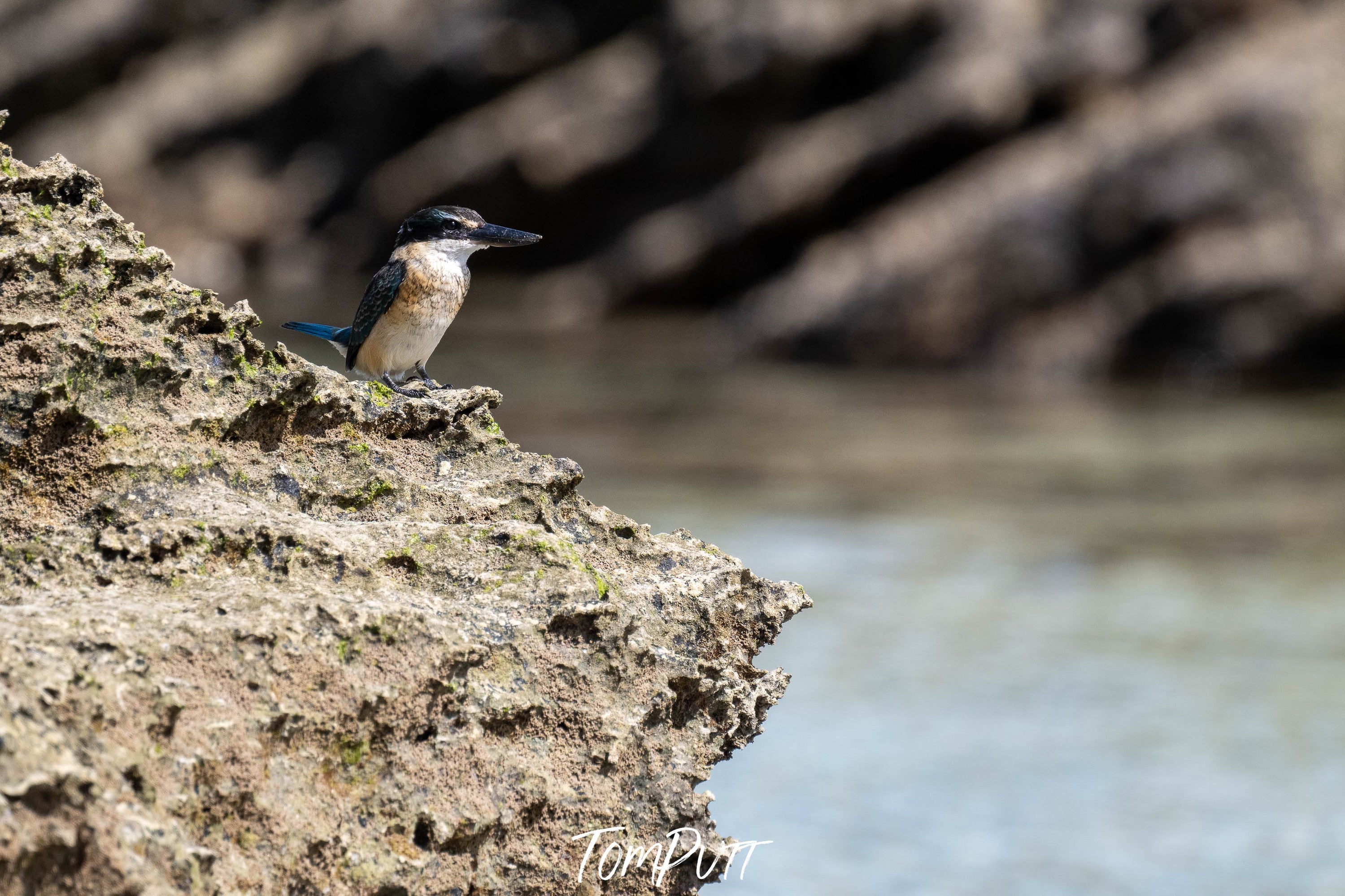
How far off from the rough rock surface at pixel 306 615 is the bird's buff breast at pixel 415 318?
19.0 inches

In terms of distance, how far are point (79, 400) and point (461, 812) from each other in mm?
1096

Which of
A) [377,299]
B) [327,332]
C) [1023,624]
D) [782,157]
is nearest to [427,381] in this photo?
[377,299]

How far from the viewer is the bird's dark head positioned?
3910mm

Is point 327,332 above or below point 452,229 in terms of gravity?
below

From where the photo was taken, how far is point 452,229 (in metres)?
3.98

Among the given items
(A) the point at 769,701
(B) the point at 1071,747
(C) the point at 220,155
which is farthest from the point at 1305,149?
(C) the point at 220,155

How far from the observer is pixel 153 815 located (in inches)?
95.9

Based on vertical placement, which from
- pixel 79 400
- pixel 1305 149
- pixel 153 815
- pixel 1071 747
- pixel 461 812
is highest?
pixel 1305 149

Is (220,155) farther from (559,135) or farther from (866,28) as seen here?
(866,28)

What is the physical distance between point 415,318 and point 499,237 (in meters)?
0.30

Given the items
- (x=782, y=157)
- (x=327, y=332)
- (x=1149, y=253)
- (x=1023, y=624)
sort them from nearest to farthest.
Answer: (x=327, y=332) < (x=1023, y=624) < (x=1149, y=253) < (x=782, y=157)

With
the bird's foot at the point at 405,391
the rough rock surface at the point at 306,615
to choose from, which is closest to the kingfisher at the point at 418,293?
the bird's foot at the point at 405,391

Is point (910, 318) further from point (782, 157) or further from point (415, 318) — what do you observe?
point (415, 318)

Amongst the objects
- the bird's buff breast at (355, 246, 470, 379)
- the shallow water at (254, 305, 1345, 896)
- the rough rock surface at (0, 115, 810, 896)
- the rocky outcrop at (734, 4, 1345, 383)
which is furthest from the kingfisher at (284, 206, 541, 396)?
the rocky outcrop at (734, 4, 1345, 383)
